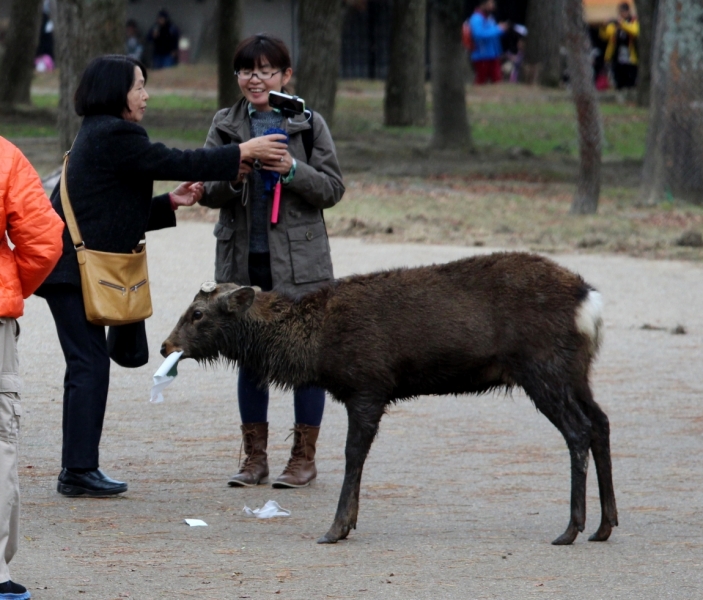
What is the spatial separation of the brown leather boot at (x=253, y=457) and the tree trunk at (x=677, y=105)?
489 inches

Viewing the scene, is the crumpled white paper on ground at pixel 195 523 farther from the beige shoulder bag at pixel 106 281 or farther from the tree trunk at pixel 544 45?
the tree trunk at pixel 544 45

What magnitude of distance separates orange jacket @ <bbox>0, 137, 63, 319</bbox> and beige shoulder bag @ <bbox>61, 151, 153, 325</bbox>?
4.48 ft

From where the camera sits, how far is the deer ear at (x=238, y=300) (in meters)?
5.91

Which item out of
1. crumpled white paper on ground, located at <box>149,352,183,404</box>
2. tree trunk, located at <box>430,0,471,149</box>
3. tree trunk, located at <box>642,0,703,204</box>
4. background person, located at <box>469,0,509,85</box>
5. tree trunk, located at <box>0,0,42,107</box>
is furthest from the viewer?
background person, located at <box>469,0,509,85</box>

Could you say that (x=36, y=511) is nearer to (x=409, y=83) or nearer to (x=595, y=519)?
(x=595, y=519)

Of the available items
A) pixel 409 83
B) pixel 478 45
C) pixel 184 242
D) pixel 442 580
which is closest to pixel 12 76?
pixel 409 83

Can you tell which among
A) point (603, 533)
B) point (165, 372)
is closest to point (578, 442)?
point (603, 533)

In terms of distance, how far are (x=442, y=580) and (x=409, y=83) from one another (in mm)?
22097

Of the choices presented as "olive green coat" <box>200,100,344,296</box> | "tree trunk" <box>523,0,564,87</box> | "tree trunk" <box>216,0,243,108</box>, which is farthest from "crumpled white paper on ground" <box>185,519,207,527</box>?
"tree trunk" <box>523,0,564,87</box>

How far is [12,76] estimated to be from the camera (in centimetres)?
2591

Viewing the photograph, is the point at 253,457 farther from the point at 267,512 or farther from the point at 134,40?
the point at 134,40

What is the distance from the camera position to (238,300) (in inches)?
234

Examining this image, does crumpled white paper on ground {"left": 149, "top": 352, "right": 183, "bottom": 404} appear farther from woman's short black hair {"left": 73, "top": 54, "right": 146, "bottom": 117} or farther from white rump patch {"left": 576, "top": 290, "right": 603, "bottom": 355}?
white rump patch {"left": 576, "top": 290, "right": 603, "bottom": 355}

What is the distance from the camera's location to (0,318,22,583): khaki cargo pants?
4.51 metres
